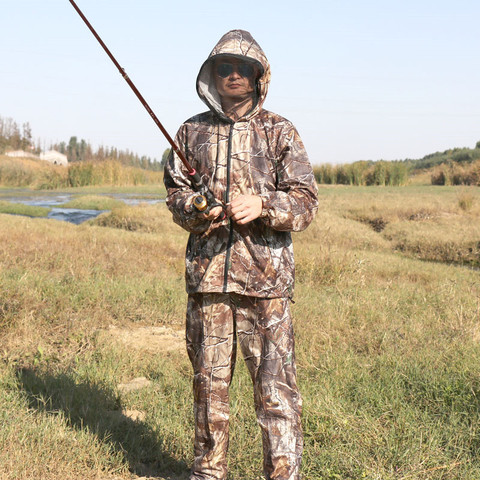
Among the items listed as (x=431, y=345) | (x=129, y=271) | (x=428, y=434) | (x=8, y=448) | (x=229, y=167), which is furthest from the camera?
(x=129, y=271)

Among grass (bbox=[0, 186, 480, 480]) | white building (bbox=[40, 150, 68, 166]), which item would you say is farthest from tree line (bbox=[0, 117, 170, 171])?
grass (bbox=[0, 186, 480, 480])

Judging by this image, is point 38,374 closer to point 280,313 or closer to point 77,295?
point 77,295

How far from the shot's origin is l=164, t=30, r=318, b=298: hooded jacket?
2879 millimetres

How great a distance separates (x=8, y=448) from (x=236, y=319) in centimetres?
159

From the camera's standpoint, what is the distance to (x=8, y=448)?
342cm

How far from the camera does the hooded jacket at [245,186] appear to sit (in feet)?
9.45

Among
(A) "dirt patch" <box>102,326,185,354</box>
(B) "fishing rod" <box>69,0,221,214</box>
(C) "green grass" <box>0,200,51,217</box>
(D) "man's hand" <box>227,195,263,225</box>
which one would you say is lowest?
(C) "green grass" <box>0,200,51,217</box>

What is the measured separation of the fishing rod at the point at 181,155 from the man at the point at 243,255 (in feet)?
0.18

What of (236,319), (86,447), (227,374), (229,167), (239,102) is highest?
(239,102)

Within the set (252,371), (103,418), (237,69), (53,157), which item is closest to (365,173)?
(103,418)

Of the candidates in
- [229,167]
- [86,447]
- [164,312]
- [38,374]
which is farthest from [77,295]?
[229,167]

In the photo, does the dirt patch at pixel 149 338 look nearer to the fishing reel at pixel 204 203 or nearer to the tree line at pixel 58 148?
the fishing reel at pixel 204 203

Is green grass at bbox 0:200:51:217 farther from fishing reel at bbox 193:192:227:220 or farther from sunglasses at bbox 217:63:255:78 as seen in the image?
fishing reel at bbox 193:192:227:220

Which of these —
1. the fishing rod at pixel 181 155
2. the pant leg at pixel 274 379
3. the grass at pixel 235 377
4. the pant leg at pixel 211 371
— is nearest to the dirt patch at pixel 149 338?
the grass at pixel 235 377
